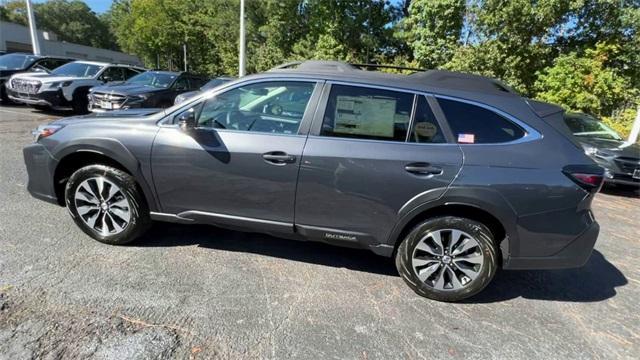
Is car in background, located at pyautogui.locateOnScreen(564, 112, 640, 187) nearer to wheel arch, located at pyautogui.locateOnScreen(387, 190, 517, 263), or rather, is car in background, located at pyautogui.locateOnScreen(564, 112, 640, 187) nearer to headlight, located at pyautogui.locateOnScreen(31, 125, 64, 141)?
wheel arch, located at pyautogui.locateOnScreen(387, 190, 517, 263)

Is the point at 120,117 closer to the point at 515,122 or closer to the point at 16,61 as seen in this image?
the point at 515,122

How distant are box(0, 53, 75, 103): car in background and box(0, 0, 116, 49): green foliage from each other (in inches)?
3129

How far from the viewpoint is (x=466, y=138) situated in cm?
288

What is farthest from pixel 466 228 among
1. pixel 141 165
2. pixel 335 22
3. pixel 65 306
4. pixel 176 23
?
pixel 176 23

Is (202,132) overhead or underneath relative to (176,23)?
underneath

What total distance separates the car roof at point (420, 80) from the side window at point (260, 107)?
0.41ft

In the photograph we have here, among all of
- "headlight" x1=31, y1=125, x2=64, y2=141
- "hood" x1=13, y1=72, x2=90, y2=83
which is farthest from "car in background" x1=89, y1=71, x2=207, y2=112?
"headlight" x1=31, y1=125, x2=64, y2=141

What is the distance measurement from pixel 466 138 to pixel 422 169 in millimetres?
412

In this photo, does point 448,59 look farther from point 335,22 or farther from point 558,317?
point 558,317

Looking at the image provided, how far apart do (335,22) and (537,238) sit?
22.9 metres

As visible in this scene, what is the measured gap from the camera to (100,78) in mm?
10766

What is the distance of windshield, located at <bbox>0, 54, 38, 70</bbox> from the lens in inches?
451

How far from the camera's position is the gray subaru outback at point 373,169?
2826 millimetres

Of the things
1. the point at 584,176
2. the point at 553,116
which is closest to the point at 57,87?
the point at 553,116
